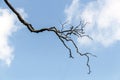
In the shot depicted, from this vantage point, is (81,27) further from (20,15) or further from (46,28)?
(20,15)

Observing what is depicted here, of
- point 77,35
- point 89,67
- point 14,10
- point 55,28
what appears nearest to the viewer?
point 14,10

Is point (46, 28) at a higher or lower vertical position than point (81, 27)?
lower

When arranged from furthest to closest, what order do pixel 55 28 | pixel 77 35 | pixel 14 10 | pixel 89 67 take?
pixel 89 67, pixel 77 35, pixel 55 28, pixel 14 10

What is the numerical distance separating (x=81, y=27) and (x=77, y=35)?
475 millimetres

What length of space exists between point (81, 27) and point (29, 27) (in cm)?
293

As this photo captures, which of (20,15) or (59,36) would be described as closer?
(20,15)

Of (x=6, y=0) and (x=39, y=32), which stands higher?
(x=6, y=0)

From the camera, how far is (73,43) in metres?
14.5

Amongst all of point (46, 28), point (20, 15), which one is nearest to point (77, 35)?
point (46, 28)

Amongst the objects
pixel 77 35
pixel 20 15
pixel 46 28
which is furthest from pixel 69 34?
pixel 20 15

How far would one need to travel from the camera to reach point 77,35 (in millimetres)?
14227

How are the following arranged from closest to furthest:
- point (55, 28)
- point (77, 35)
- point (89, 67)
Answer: point (55, 28) < point (77, 35) < point (89, 67)

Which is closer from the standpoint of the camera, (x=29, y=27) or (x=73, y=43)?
(x=29, y=27)

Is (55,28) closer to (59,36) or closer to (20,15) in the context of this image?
(59,36)
